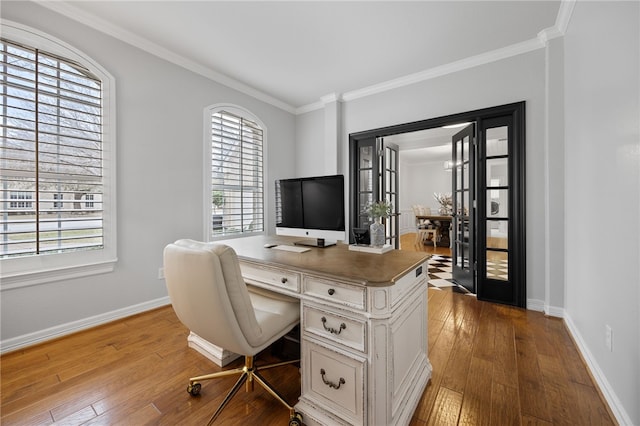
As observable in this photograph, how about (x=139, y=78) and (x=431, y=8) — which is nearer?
(x=431, y=8)

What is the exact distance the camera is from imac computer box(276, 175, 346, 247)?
1.76m

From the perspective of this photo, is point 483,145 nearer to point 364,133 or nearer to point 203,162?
point 364,133

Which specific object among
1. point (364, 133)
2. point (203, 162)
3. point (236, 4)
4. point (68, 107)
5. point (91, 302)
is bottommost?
point (91, 302)

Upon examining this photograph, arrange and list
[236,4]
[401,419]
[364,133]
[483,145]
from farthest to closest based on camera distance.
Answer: [364,133], [483,145], [236,4], [401,419]

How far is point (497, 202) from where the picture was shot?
2.98m

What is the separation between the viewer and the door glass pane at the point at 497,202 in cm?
293

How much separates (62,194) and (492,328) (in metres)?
3.92

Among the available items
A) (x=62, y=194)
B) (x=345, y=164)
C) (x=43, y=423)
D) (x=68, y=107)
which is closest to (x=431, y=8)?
(x=345, y=164)

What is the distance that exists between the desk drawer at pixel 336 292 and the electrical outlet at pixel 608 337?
1487mm

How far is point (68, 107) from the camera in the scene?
7.47ft

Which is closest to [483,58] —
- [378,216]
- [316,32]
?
[316,32]

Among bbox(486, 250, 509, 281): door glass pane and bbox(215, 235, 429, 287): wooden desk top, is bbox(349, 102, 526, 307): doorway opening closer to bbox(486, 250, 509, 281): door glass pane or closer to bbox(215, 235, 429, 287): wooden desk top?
bbox(486, 250, 509, 281): door glass pane

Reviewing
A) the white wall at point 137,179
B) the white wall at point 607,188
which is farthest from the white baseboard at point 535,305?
the white wall at point 137,179

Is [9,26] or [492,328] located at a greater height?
[9,26]
